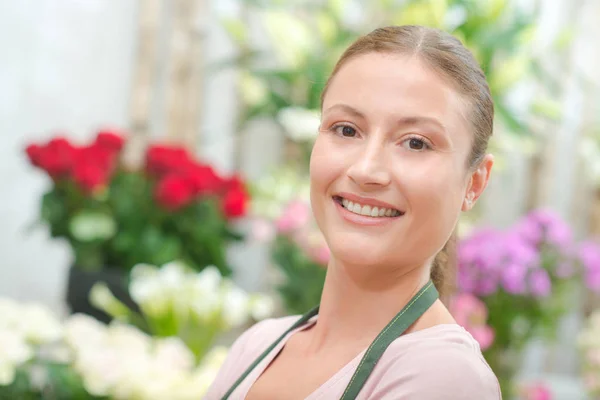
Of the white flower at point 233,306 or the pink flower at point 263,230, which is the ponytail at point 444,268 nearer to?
the white flower at point 233,306

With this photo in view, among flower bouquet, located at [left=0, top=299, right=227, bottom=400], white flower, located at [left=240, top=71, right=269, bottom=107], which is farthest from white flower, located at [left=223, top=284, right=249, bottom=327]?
white flower, located at [left=240, top=71, right=269, bottom=107]

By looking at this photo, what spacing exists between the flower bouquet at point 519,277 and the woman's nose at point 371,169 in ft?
4.66

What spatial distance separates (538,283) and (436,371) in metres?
1.67

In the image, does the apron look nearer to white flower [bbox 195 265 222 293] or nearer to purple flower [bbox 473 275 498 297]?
white flower [bbox 195 265 222 293]

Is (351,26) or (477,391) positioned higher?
(477,391)

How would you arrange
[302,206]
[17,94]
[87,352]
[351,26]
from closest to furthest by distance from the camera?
[87,352] < [302,206] < [17,94] < [351,26]

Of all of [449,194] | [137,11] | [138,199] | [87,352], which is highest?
[449,194]

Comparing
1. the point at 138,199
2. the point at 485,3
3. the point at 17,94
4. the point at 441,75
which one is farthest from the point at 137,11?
the point at 441,75

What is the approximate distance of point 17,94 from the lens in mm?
2740

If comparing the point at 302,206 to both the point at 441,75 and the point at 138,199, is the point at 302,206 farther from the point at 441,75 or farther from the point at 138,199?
the point at 441,75

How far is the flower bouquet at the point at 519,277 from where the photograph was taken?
221 centimetres

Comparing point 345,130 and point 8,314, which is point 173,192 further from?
point 345,130

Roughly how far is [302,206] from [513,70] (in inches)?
29.6

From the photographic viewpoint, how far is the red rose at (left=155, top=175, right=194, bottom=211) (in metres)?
2.17
